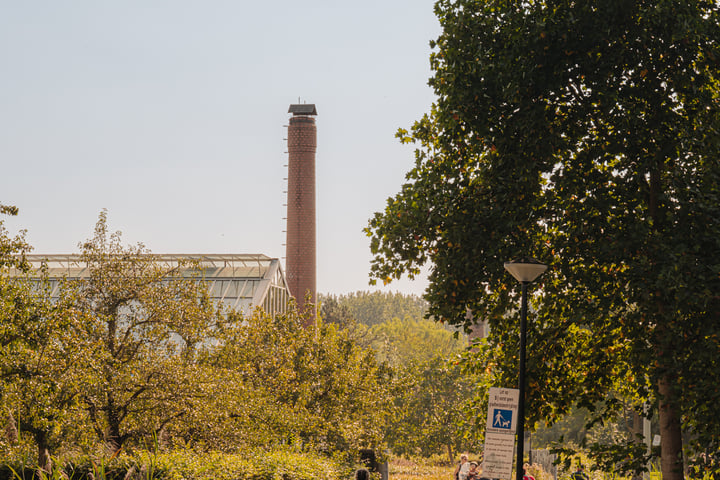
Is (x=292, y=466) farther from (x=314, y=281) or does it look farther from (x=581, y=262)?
(x=314, y=281)

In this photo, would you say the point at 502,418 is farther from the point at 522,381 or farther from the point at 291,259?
the point at 291,259

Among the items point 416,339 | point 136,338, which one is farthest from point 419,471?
point 416,339

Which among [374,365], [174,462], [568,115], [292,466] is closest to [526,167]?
[568,115]

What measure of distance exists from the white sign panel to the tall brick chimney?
3274 cm

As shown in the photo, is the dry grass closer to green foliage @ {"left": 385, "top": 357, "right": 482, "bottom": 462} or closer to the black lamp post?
green foliage @ {"left": 385, "top": 357, "right": 482, "bottom": 462}

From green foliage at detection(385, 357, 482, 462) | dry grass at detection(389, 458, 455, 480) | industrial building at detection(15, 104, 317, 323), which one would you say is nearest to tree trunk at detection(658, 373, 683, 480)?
dry grass at detection(389, 458, 455, 480)

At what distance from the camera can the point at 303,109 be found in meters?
46.4

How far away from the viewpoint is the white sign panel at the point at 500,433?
10.0m

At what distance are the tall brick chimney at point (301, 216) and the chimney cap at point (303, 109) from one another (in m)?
2.41

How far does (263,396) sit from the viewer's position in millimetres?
20516

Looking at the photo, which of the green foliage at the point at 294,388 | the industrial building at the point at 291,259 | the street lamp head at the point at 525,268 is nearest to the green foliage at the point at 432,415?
the industrial building at the point at 291,259

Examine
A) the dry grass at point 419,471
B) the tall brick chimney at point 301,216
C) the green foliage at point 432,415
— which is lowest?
the dry grass at point 419,471

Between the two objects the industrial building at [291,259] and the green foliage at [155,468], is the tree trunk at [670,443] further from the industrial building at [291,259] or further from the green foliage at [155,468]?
the industrial building at [291,259]

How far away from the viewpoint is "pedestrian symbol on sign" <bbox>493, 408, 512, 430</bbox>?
10.0 metres
